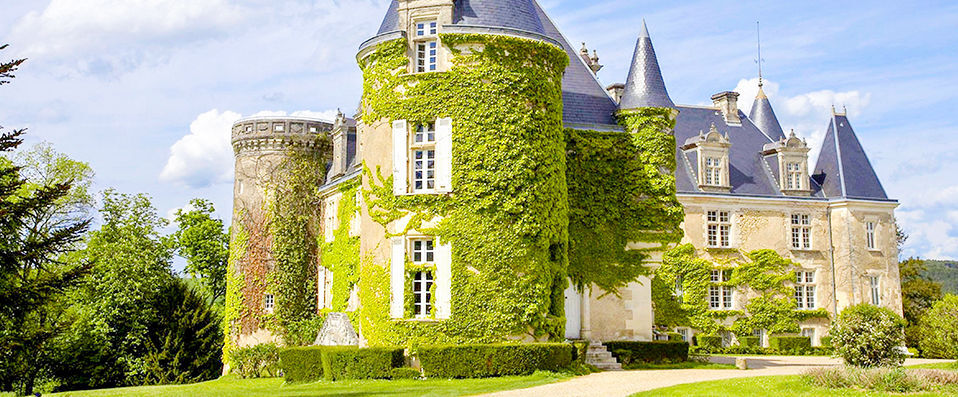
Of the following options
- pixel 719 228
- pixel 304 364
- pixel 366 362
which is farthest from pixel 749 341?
pixel 304 364

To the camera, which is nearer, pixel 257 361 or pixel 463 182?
pixel 463 182

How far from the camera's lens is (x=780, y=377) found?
19641mm

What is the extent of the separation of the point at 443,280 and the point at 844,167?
86.4ft

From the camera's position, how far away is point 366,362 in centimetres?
2272

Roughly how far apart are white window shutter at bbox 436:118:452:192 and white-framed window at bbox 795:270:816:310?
23.1m

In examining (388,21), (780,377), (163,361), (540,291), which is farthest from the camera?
(163,361)

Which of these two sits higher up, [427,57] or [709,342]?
[427,57]

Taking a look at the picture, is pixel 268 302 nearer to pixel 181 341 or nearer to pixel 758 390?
pixel 181 341

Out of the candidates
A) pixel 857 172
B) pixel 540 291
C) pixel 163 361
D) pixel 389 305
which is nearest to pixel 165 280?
pixel 163 361

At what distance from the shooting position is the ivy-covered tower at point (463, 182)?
23.6 meters

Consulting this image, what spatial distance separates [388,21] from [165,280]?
19.3 m

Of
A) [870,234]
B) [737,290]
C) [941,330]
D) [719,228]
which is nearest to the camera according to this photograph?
[941,330]

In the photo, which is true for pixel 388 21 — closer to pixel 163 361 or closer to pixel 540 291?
pixel 540 291

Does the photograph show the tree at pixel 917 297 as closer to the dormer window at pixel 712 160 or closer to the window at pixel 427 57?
the dormer window at pixel 712 160
